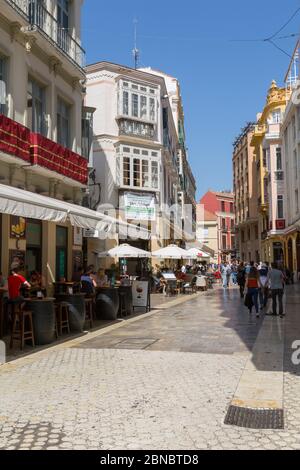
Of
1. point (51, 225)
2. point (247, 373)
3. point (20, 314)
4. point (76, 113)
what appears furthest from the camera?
point (76, 113)

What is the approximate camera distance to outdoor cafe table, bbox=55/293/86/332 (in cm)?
1147

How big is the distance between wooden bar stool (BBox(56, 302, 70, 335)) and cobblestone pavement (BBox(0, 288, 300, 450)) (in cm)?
109

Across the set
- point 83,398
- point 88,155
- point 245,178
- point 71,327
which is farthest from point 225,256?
point 83,398

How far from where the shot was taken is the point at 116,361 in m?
8.13

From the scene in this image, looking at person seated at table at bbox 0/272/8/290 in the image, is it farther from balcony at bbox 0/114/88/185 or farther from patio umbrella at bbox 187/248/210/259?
patio umbrella at bbox 187/248/210/259

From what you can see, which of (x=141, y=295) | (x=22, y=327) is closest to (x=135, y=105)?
(x=141, y=295)

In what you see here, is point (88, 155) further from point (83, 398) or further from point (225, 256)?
point (225, 256)

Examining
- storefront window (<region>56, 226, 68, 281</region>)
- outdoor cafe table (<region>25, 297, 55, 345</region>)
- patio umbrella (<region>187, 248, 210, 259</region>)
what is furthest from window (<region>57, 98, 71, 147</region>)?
patio umbrella (<region>187, 248, 210, 259</region>)

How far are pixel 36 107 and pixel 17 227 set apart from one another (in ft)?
14.7

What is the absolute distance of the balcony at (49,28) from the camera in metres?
13.9

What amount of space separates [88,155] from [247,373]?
48.4ft

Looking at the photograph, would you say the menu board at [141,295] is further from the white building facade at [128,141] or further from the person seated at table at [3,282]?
the white building facade at [128,141]

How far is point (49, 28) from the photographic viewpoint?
15.7 m

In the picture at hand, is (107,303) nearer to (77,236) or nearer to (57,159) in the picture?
(77,236)
